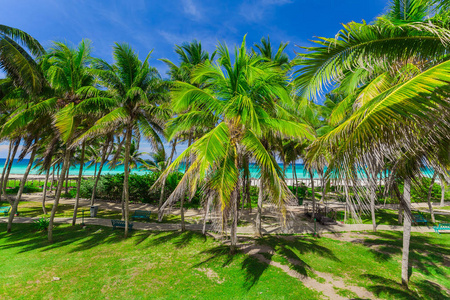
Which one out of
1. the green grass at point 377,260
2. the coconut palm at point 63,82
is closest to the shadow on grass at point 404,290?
the green grass at point 377,260

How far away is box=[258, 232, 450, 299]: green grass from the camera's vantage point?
649cm

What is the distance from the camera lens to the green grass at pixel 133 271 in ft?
19.6

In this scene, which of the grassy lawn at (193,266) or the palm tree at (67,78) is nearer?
the grassy lawn at (193,266)

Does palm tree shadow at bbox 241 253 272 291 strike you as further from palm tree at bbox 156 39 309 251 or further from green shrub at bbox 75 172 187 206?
green shrub at bbox 75 172 187 206

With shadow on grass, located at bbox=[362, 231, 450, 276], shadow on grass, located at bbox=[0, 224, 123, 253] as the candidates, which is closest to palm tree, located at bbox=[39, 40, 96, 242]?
shadow on grass, located at bbox=[0, 224, 123, 253]

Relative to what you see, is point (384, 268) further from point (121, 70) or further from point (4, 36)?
point (4, 36)

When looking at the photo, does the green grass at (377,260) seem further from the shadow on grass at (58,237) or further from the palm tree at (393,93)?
the shadow on grass at (58,237)

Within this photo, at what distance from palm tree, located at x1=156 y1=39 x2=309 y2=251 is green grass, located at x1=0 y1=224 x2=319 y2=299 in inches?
74.1

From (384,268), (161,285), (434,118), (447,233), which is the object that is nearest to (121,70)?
(161,285)

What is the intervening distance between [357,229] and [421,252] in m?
3.58

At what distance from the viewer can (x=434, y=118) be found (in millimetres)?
2236

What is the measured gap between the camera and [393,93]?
231 cm

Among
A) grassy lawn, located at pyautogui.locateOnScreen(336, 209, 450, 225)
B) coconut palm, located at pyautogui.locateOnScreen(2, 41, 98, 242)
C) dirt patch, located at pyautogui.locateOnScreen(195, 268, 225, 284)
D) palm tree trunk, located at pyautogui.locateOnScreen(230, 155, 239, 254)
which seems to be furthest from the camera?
grassy lawn, located at pyautogui.locateOnScreen(336, 209, 450, 225)

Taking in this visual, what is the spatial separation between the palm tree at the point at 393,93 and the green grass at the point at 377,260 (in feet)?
17.1
